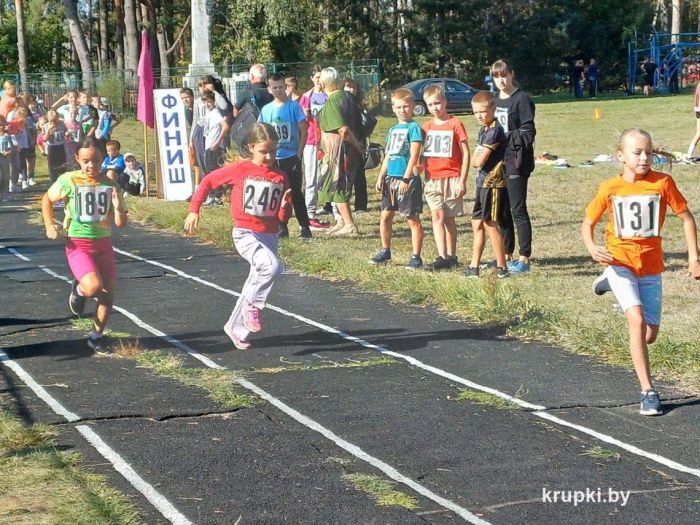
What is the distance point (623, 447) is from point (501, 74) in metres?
6.09

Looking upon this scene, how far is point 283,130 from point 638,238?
24.9 feet

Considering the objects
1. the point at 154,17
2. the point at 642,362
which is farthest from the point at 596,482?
the point at 154,17

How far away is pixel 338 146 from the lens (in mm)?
15680

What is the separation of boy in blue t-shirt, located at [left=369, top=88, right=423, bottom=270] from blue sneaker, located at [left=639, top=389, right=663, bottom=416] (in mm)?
5454

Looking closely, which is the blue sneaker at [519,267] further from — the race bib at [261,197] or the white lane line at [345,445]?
the white lane line at [345,445]

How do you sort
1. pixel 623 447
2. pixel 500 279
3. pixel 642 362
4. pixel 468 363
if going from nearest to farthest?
pixel 623 447, pixel 642 362, pixel 468 363, pixel 500 279

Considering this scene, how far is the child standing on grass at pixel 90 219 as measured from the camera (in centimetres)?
884

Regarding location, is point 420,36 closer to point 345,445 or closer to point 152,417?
point 152,417

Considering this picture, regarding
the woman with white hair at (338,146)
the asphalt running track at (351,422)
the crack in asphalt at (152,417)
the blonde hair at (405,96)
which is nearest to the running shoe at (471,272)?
the asphalt running track at (351,422)

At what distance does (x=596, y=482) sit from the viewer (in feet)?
19.0

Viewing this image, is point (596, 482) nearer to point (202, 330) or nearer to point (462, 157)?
point (202, 330)

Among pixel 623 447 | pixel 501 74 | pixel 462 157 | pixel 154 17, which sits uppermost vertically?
pixel 154 17

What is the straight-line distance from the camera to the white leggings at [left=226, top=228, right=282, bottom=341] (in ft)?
29.3

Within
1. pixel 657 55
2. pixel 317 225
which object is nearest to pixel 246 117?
pixel 317 225
